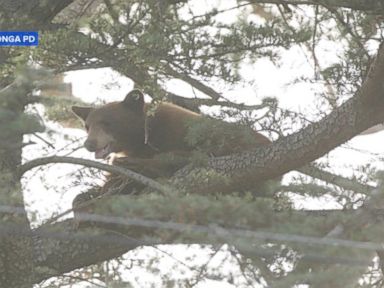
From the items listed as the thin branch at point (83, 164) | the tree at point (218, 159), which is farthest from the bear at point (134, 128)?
the thin branch at point (83, 164)

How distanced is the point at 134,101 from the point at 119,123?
205 mm

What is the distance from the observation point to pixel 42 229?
3.81 meters

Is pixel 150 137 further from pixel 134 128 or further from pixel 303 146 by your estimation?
pixel 303 146

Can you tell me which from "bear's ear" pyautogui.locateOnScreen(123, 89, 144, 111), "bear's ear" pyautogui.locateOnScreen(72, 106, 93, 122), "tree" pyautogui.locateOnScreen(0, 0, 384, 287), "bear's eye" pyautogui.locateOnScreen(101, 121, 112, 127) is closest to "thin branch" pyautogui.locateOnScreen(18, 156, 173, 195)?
"tree" pyautogui.locateOnScreen(0, 0, 384, 287)

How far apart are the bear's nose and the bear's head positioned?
0.37 meters

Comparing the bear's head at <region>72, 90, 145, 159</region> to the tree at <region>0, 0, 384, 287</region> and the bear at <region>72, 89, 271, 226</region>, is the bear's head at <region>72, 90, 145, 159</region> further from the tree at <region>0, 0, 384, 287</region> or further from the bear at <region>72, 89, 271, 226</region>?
the tree at <region>0, 0, 384, 287</region>

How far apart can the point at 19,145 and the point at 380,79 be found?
1618 mm

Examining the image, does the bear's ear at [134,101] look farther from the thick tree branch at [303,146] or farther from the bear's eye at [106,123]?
the thick tree branch at [303,146]

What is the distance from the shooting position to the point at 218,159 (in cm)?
462

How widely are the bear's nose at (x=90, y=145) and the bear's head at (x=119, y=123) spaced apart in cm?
37

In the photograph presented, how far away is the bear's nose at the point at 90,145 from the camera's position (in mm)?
5397

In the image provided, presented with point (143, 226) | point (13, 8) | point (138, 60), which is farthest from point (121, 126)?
point (143, 226)

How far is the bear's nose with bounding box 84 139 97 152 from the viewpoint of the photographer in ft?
17.7

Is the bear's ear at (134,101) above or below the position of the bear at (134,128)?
above
